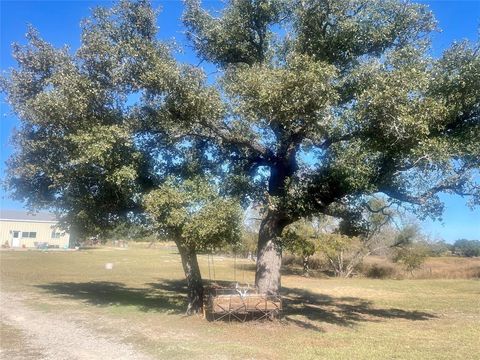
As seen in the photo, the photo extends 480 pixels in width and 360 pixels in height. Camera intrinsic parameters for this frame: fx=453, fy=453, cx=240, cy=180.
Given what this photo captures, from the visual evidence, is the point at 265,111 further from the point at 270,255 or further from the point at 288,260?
the point at 288,260

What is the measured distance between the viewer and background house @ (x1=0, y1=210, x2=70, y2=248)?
66938mm

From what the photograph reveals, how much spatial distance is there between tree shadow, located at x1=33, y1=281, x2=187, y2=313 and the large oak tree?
4.04m

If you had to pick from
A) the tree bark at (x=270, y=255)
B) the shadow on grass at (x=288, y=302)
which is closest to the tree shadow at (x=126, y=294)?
the shadow on grass at (x=288, y=302)

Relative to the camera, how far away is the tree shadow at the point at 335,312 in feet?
56.0

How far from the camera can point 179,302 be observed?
68.1ft

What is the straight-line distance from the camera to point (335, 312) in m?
20.1

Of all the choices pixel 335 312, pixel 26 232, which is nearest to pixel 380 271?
pixel 335 312

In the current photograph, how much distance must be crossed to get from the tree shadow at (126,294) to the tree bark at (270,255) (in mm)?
3722

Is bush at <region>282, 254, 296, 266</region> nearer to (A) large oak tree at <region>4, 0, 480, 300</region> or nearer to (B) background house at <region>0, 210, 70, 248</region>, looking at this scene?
(B) background house at <region>0, 210, 70, 248</region>

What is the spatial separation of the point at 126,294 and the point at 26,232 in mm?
53484

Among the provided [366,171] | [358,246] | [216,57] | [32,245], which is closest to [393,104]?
[366,171]

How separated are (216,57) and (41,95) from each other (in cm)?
684

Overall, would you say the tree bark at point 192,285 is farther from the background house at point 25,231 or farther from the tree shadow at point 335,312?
the background house at point 25,231

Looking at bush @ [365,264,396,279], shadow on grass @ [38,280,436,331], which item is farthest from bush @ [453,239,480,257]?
shadow on grass @ [38,280,436,331]
